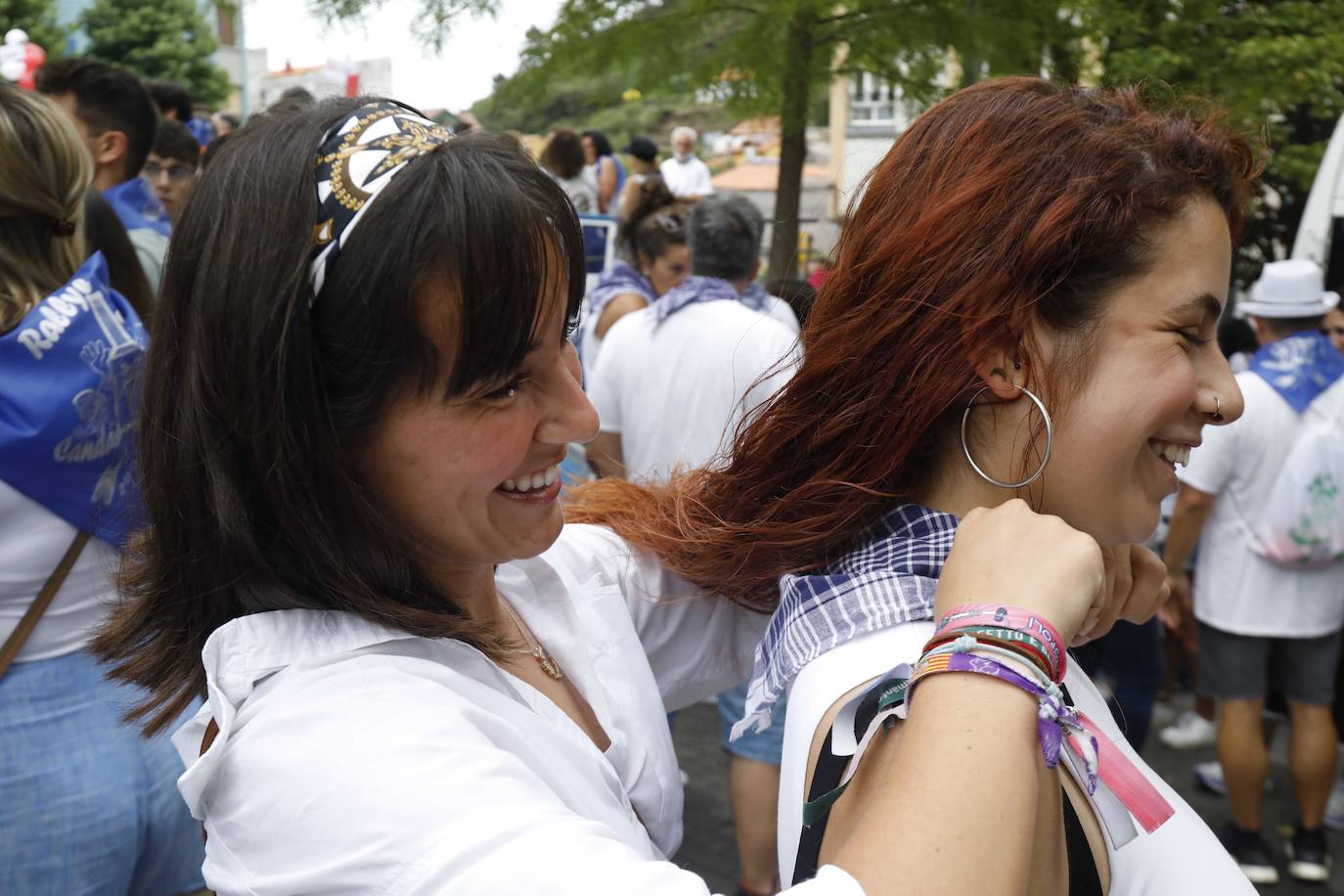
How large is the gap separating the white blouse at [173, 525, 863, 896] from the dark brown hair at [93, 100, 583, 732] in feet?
0.24

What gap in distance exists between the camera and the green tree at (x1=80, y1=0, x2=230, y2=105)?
89.5ft

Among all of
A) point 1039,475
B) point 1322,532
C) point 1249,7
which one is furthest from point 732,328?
point 1249,7

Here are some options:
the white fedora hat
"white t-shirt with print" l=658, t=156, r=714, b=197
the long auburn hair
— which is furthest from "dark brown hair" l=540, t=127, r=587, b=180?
the long auburn hair

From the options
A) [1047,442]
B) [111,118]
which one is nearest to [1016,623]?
[1047,442]

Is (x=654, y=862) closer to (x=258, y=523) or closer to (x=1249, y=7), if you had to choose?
(x=258, y=523)

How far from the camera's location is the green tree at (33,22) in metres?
22.5

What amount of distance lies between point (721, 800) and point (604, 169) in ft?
21.6

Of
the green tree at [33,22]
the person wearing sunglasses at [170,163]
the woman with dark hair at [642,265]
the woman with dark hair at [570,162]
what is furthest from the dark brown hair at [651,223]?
the green tree at [33,22]

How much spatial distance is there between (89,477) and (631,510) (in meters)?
1.03

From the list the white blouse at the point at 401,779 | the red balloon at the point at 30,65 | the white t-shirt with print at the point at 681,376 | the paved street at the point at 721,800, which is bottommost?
the paved street at the point at 721,800

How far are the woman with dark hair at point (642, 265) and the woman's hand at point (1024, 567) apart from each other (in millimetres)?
3876

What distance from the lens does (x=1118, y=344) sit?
1400 mm

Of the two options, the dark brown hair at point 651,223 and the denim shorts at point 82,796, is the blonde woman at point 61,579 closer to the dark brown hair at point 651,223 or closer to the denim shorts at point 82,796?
the denim shorts at point 82,796

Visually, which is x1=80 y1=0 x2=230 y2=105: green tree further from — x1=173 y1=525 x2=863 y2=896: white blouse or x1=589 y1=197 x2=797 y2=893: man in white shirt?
x1=173 y1=525 x2=863 y2=896: white blouse
